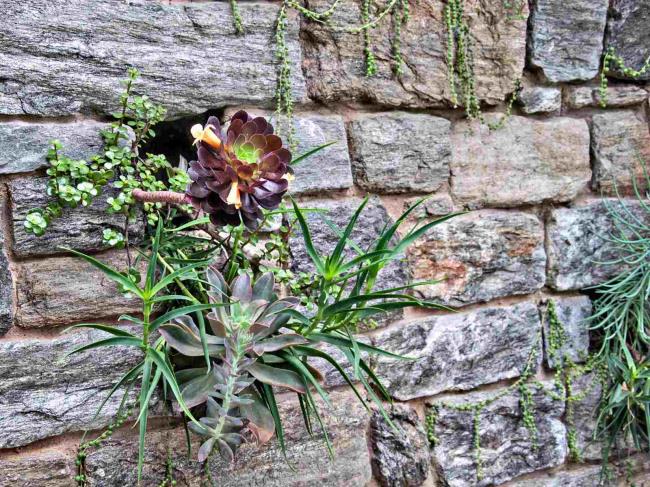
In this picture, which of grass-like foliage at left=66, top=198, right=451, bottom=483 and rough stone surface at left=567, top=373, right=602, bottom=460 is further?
rough stone surface at left=567, top=373, right=602, bottom=460

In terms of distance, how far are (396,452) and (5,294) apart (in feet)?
2.75

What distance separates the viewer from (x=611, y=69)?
1794 millimetres

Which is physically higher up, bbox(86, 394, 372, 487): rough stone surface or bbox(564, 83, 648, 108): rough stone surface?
bbox(564, 83, 648, 108): rough stone surface

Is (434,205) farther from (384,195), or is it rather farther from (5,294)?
(5,294)

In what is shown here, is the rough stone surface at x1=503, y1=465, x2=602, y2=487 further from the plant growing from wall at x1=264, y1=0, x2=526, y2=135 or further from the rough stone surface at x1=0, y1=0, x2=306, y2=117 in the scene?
the rough stone surface at x1=0, y1=0, x2=306, y2=117

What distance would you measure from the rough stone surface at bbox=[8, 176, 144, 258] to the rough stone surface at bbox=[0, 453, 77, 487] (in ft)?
1.12

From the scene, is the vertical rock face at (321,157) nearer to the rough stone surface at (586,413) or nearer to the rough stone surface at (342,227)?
the rough stone surface at (342,227)

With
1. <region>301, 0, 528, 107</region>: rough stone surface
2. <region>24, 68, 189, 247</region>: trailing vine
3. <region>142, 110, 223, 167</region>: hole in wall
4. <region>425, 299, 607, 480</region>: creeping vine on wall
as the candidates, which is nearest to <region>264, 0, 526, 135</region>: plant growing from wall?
<region>301, 0, 528, 107</region>: rough stone surface

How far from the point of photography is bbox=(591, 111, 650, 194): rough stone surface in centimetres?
181

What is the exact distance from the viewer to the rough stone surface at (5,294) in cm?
121

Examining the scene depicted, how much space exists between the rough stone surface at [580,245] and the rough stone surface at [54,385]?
1.02 metres

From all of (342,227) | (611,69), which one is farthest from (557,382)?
(611,69)

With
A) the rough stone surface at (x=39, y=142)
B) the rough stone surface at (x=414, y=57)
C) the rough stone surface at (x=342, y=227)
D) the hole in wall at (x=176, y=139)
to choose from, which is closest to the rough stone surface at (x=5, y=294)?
the rough stone surface at (x=39, y=142)

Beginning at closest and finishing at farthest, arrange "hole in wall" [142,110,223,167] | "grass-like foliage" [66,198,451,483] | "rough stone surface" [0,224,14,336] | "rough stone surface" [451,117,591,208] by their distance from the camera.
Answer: "grass-like foliage" [66,198,451,483] → "rough stone surface" [0,224,14,336] → "hole in wall" [142,110,223,167] → "rough stone surface" [451,117,591,208]
